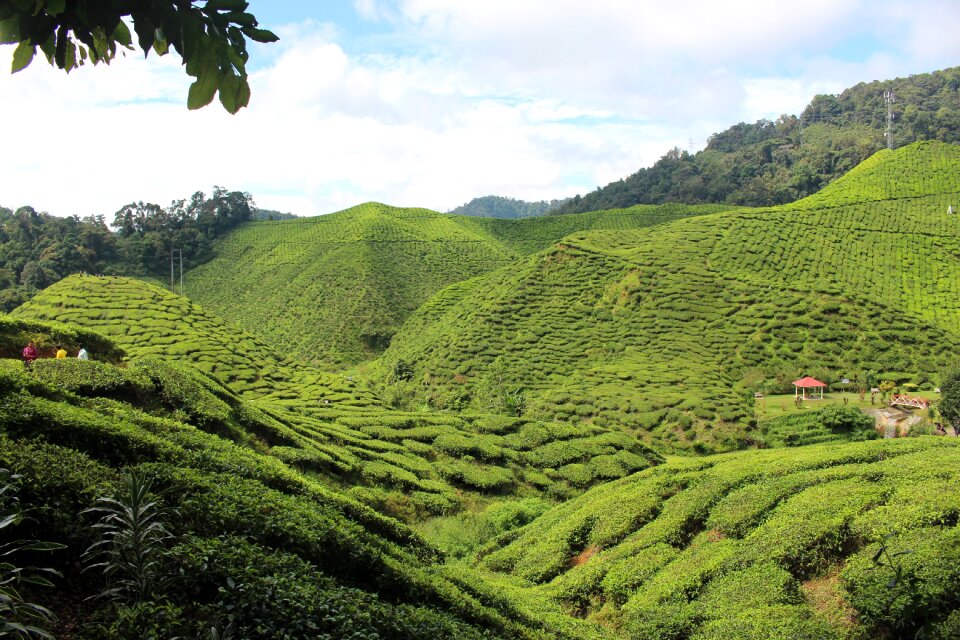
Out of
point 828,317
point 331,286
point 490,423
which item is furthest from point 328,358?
point 828,317

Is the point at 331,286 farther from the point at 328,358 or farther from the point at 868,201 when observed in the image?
the point at 868,201

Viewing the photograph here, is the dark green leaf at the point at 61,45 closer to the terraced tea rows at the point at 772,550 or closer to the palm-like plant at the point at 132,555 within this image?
the palm-like plant at the point at 132,555

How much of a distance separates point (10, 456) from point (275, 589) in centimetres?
220

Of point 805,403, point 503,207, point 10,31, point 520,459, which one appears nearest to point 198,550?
point 10,31

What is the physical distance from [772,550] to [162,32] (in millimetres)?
8825

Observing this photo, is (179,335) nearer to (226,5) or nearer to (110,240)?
(226,5)

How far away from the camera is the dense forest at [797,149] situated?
82.1 meters

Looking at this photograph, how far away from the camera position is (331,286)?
5344 cm

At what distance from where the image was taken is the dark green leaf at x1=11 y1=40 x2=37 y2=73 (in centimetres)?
234

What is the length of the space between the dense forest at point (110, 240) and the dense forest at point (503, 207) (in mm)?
107098

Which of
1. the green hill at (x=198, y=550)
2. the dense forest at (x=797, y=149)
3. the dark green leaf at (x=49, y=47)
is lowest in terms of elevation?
the green hill at (x=198, y=550)

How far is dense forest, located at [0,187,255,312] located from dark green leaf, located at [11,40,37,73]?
150ft

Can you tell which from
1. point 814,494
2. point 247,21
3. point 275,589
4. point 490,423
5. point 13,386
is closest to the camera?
point 247,21

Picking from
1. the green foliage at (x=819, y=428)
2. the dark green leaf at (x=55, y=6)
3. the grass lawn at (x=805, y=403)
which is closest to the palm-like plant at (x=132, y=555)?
the dark green leaf at (x=55, y=6)
